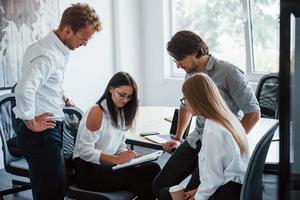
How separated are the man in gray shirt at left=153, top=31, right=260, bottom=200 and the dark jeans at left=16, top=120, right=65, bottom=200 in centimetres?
56

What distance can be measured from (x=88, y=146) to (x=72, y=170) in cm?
24

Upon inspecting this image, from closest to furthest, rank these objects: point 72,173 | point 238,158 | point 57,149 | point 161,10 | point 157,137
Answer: point 238,158 → point 57,149 → point 72,173 → point 157,137 → point 161,10

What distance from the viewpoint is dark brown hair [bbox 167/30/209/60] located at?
237cm

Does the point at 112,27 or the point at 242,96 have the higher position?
the point at 112,27

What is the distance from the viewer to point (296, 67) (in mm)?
748

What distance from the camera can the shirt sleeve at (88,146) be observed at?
238cm

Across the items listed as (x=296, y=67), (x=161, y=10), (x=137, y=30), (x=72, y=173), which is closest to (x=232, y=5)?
(x=161, y=10)

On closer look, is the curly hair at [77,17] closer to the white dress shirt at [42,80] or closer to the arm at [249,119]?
the white dress shirt at [42,80]

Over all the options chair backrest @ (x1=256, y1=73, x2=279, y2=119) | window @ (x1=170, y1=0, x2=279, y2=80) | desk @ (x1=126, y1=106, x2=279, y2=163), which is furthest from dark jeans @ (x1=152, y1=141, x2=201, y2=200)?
window @ (x1=170, y1=0, x2=279, y2=80)

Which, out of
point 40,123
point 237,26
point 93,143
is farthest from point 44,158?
point 237,26

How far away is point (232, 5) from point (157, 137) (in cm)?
249

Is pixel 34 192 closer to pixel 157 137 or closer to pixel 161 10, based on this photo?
pixel 157 137

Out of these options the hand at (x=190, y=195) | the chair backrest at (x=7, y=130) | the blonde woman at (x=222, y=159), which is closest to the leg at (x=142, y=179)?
the hand at (x=190, y=195)

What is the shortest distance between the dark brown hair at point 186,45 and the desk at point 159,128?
55 cm
